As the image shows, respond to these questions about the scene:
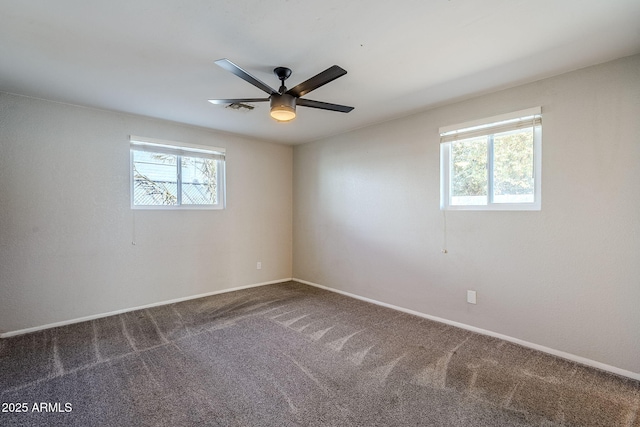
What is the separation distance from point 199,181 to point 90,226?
1.37 metres

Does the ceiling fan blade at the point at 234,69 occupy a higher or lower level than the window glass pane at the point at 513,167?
higher

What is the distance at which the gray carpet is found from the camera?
5.69ft

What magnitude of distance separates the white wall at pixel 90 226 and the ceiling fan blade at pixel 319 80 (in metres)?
2.44

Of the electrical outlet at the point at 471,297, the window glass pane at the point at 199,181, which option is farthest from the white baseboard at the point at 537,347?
the window glass pane at the point at 199,181

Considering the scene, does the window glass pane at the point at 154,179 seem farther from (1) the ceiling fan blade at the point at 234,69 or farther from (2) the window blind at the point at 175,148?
(1) the ceiling fan blade at the point at 234,69

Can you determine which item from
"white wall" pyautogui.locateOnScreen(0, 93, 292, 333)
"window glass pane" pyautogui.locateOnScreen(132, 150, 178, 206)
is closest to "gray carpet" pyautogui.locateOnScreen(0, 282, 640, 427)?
"white wall" pyautogui.locateOnScreen(0, 93, 292, 333)


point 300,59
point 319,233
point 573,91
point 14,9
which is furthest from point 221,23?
point 319,233

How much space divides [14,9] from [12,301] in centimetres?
269

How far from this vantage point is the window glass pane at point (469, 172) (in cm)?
294

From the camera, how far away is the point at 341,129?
412cm

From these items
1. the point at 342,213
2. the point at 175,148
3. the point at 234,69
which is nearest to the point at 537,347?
the point at 342,213

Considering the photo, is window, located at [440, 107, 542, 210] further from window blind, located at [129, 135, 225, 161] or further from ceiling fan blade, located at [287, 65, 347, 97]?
window blind, located at [129, 135, 225, 161]

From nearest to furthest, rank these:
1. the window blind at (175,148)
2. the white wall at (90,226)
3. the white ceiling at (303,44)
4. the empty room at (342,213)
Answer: the white ceiling at (303,44) → the empty room at (342,213) → the white wall at (90,226) → the window blind at (175,148)

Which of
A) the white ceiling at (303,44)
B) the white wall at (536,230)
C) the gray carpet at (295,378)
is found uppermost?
the white ceiling at (303,44)
